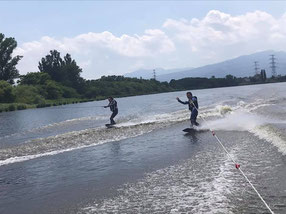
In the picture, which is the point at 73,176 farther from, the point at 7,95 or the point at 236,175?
the point at 7,95

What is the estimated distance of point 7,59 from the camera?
9288 centimetres

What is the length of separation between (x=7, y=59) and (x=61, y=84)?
27569 millimetres

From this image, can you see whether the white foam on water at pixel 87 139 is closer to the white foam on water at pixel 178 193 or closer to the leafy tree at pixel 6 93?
the white foam on water at pixel 178 193

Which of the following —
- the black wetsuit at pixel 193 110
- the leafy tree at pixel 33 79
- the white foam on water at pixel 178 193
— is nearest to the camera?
the white foam on water at pixel 178 193

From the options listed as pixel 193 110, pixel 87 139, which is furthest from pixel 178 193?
pixel 193 110

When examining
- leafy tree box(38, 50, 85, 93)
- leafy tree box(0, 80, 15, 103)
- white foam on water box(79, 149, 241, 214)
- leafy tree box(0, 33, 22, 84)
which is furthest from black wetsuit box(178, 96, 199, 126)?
leafy tree box(38, 50, 85, 93)

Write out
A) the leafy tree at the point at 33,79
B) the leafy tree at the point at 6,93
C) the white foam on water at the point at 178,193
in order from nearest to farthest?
the white foam on water at the point at 178,193, the leafy tree at the point at 6,93, the leafy tree at the point at 33,79

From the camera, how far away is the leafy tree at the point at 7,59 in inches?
3632

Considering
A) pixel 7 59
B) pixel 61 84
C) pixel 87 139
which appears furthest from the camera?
pixel 61 84

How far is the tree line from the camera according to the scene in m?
84.2

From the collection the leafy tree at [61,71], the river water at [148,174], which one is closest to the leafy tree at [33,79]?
the leafy tree at [61,71]

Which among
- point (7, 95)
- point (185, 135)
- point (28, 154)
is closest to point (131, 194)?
point (28, 154)

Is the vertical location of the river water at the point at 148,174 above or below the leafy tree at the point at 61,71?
below

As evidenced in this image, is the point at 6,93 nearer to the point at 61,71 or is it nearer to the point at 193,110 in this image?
the point at 61,71
